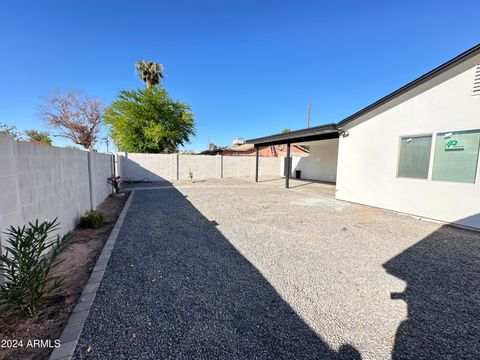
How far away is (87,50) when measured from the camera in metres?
10.9

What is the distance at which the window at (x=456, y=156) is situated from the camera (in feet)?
15.4

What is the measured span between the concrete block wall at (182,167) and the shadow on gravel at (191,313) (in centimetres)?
1040

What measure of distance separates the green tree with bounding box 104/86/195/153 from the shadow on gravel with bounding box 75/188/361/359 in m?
15.8

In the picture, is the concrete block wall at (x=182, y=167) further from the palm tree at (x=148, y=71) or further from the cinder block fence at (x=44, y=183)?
the palm tree at (x=148, y=71)

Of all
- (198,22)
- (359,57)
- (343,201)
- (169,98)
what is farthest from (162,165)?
(359,57)

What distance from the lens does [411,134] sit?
578 cm

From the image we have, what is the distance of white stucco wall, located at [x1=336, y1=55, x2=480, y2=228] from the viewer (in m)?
4.78

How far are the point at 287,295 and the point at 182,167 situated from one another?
14220 millimetres

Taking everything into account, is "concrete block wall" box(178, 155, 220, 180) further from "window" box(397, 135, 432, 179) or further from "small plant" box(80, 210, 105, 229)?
"window" box(397, 135, 432, 179)

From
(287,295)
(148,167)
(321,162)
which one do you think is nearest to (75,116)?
(148,167)

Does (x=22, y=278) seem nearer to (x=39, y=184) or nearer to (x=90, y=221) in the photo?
(x=39, y=184)

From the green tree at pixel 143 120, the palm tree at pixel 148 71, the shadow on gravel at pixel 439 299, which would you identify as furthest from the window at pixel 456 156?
the palm tree at pixel 148 71

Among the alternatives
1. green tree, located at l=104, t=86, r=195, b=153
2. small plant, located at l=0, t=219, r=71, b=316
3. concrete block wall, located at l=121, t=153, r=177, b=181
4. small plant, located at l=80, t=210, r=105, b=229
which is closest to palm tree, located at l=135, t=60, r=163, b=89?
green tree, located at l=104, t=86, r=195, b=153

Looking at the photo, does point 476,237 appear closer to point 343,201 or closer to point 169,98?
point 343,201
